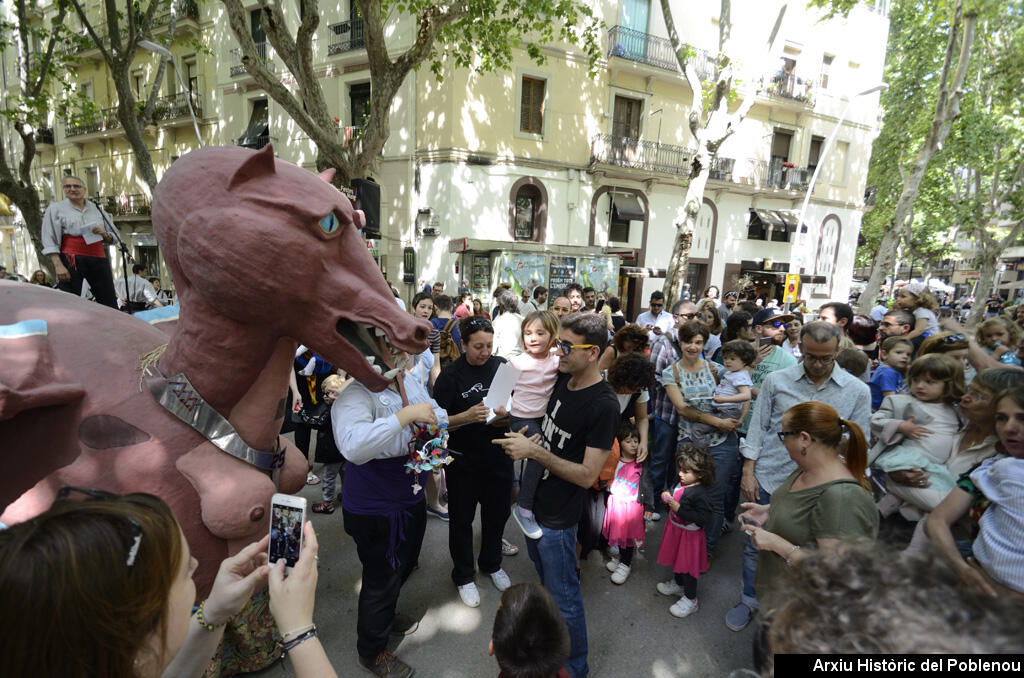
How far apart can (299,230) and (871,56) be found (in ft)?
86.2

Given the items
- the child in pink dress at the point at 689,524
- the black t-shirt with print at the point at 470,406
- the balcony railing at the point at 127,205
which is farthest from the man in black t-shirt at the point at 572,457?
the balcony railing at the point at 127,205

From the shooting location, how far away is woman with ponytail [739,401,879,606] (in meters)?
1.98

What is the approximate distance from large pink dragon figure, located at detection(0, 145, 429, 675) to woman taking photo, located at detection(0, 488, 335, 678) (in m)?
0.53

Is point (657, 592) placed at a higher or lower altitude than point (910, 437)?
lower

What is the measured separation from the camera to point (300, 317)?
1521 millimetres

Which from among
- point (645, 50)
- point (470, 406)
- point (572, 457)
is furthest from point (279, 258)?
point (645, 50)

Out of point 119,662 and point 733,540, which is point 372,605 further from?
point 733,540

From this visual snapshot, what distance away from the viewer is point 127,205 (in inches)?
782

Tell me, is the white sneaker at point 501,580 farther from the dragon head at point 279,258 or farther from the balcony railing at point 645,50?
the balcony railing at point 645,50

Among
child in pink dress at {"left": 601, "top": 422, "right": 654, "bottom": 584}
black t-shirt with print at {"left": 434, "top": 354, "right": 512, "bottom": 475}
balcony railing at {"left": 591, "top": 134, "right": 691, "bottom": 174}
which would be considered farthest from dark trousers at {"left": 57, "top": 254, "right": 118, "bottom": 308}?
balcony railing at {"left": 591, "top": 134, "right": 691, "bottom": 174}

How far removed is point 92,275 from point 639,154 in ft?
51.3

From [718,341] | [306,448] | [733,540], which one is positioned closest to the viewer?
[733,540]

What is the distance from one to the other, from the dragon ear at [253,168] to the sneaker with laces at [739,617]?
11.5 feet

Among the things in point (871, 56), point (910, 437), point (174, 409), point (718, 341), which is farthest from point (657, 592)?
point (871, 56)
